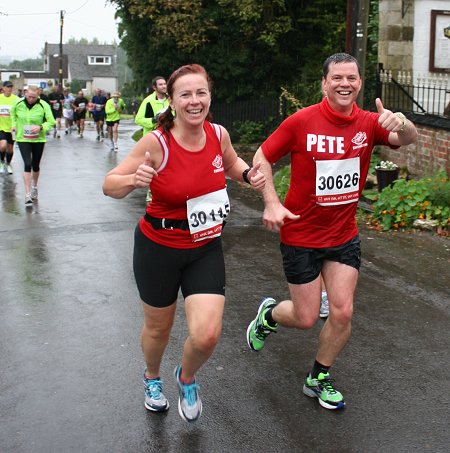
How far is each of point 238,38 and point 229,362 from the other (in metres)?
19.5

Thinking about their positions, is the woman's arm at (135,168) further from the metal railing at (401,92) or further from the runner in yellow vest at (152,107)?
the metal railing at (401,92)

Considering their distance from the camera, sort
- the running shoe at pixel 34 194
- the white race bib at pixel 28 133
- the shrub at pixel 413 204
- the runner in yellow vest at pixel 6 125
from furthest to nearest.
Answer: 1. the runner in yellow vest at pixel 6 125
2. the running shoe at pixel 34 194
3. the white race bib at pixel 28 133
4. the shrub at pixel 413 204

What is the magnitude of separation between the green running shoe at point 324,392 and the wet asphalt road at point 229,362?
5 centimetres

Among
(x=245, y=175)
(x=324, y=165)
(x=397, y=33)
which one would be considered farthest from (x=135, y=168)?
(x=397, y=33)

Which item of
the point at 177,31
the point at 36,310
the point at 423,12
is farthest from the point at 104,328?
the point at 177,31

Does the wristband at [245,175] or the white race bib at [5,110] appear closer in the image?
the wristband at [245,175]

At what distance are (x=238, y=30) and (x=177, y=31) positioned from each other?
2063 mm

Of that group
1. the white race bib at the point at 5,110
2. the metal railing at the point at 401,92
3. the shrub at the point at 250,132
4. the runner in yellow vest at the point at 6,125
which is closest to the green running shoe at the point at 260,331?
the metal railing at the point at 401,92

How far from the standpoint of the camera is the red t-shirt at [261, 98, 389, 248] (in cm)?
467

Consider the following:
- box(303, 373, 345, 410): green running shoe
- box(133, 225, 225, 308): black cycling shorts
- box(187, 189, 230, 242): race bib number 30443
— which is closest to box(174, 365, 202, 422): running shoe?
box(133, 225, 225, 308): black cycling shorts

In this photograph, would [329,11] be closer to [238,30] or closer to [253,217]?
[238,30]

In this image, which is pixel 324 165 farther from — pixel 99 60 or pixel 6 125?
pixel 99 60

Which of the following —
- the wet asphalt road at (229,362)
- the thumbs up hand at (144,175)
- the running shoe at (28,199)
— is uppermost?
the thumbs up hand at (144,175)

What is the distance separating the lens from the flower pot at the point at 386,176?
38.7ft
